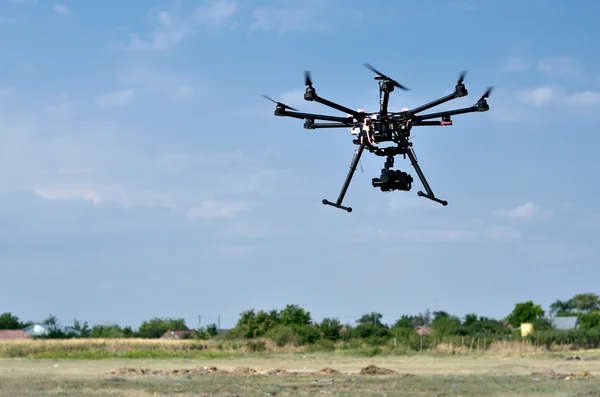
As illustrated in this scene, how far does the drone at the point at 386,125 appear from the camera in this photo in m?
19.8

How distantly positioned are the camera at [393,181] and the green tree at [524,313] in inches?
3835

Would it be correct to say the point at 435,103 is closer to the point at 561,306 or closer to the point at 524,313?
the point at 524,313

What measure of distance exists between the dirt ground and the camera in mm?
10943

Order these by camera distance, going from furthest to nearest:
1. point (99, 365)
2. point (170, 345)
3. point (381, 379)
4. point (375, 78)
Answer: point (170, 345) → point (99, 365) → point (381, 379) → point (375, 78)

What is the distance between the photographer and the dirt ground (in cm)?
3130

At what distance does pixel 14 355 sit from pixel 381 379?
3428 centimetres

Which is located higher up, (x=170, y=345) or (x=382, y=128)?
(x=382, y=128)

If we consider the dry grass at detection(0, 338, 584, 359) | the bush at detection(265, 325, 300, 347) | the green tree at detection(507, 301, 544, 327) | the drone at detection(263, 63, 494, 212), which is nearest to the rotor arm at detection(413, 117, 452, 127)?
the drone at detection(263, 63, 494, 212)

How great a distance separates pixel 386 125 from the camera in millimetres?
20422

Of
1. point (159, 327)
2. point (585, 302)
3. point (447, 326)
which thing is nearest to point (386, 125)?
point (447, 326)

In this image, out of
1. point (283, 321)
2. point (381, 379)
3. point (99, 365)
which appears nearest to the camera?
point (381, 379)

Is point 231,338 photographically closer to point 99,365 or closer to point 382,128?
point 99,365

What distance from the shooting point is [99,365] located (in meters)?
52.2

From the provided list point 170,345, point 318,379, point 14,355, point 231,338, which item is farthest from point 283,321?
point 318,379
